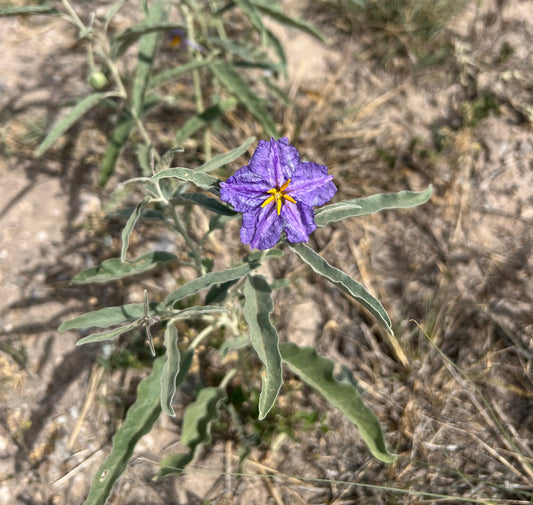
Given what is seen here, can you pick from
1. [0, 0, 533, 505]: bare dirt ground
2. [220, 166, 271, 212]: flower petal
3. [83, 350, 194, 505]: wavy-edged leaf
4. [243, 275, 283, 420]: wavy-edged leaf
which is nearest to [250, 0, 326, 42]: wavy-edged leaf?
[0, 0, 533, 505]: bare dirt ground

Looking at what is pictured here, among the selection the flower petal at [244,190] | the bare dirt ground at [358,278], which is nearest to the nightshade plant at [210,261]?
the flower petal at [244,190]

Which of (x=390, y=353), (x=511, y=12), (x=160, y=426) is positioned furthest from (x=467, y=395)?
(x=511, y=12)

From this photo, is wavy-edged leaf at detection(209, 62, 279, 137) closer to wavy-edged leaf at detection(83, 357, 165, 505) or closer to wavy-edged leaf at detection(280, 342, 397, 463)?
wavy-edged leaf at detection(280, 342, 397, 463)

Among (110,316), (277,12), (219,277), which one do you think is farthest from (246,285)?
(277,12)

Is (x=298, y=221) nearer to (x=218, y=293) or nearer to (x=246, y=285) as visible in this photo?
(x=246, y=285)

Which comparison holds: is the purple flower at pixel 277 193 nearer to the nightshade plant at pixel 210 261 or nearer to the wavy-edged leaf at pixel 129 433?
the nightshade plant at pixel 210 261

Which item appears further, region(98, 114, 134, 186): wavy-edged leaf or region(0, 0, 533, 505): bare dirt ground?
region(98, 114, 134, 186): wavy-edged leaf

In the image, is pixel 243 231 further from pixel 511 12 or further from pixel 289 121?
pixel 511 12
